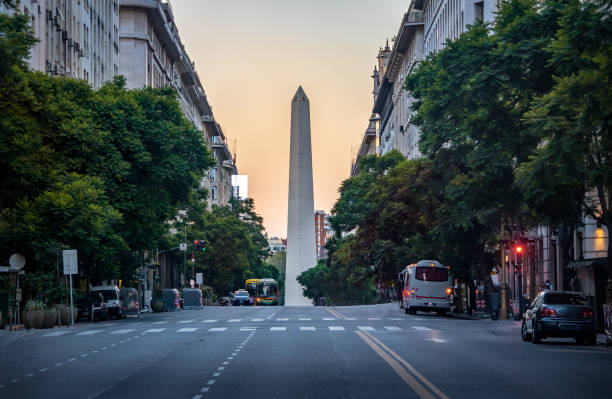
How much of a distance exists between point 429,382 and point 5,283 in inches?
1226

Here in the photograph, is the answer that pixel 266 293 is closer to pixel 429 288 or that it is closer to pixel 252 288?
pixel 252 288

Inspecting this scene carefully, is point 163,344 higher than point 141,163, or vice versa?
point 141,163

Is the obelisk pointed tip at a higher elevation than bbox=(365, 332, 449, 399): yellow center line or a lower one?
higher

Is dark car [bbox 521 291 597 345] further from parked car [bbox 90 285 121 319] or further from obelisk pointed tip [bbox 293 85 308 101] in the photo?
obelisk pointed tip [bbox 293 85 308 101]

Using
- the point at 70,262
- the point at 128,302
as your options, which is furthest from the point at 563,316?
the point at 128,302

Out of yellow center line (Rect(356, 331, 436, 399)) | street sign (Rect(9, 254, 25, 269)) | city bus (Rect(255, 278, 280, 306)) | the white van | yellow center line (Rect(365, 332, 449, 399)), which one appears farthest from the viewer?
city bus (Rect(255, 278, 280, 306))

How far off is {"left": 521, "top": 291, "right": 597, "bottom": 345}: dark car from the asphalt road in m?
0.53

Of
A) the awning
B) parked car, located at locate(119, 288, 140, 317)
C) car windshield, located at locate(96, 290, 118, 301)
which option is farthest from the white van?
the awning

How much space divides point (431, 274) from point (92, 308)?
1918 centimetres

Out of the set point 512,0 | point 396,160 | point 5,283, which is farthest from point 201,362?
point 396,160

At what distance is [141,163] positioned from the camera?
52.8 m

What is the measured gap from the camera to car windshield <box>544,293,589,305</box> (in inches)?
1156

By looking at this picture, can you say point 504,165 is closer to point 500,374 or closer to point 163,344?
point 163,344

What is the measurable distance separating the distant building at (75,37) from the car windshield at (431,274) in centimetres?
2383
